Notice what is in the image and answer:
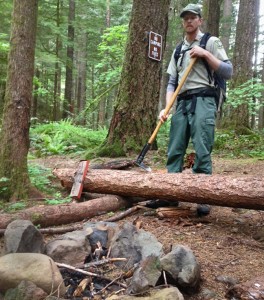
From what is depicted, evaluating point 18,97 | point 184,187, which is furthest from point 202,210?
point 18,97

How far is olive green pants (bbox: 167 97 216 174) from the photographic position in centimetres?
447

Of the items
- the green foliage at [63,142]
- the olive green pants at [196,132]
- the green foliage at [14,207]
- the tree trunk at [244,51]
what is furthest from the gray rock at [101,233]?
the tree trunk at [244,51]

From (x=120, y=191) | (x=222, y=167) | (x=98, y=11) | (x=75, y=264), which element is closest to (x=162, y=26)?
(x=222, y=167)

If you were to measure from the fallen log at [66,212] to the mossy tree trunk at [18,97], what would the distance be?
848 mm

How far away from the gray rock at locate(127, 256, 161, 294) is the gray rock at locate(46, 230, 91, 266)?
0.66 m

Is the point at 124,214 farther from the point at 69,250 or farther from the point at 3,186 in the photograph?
the point at 3,186

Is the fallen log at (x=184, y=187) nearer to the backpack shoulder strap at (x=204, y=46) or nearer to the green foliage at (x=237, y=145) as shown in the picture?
the backpack shoulder strap at (x=204, y=46)

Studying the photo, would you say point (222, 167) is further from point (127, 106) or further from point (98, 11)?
point (98, 11)

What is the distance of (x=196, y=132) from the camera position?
4504mm

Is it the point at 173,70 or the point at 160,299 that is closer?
the point at 160,299

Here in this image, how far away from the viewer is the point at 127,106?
7293 mm

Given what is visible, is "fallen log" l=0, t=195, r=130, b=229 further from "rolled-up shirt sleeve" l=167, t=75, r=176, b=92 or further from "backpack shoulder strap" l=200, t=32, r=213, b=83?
"backpack shoulder strap" l=200, t=32, r=213, b=83

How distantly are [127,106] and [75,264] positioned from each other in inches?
183

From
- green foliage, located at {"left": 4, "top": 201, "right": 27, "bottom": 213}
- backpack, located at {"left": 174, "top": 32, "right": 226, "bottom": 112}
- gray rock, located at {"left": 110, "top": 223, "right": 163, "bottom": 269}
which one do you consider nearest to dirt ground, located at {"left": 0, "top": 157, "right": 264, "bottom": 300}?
gray rock, located at {"left": 110, "top": 223, "right": 163, "bottom": 269}
